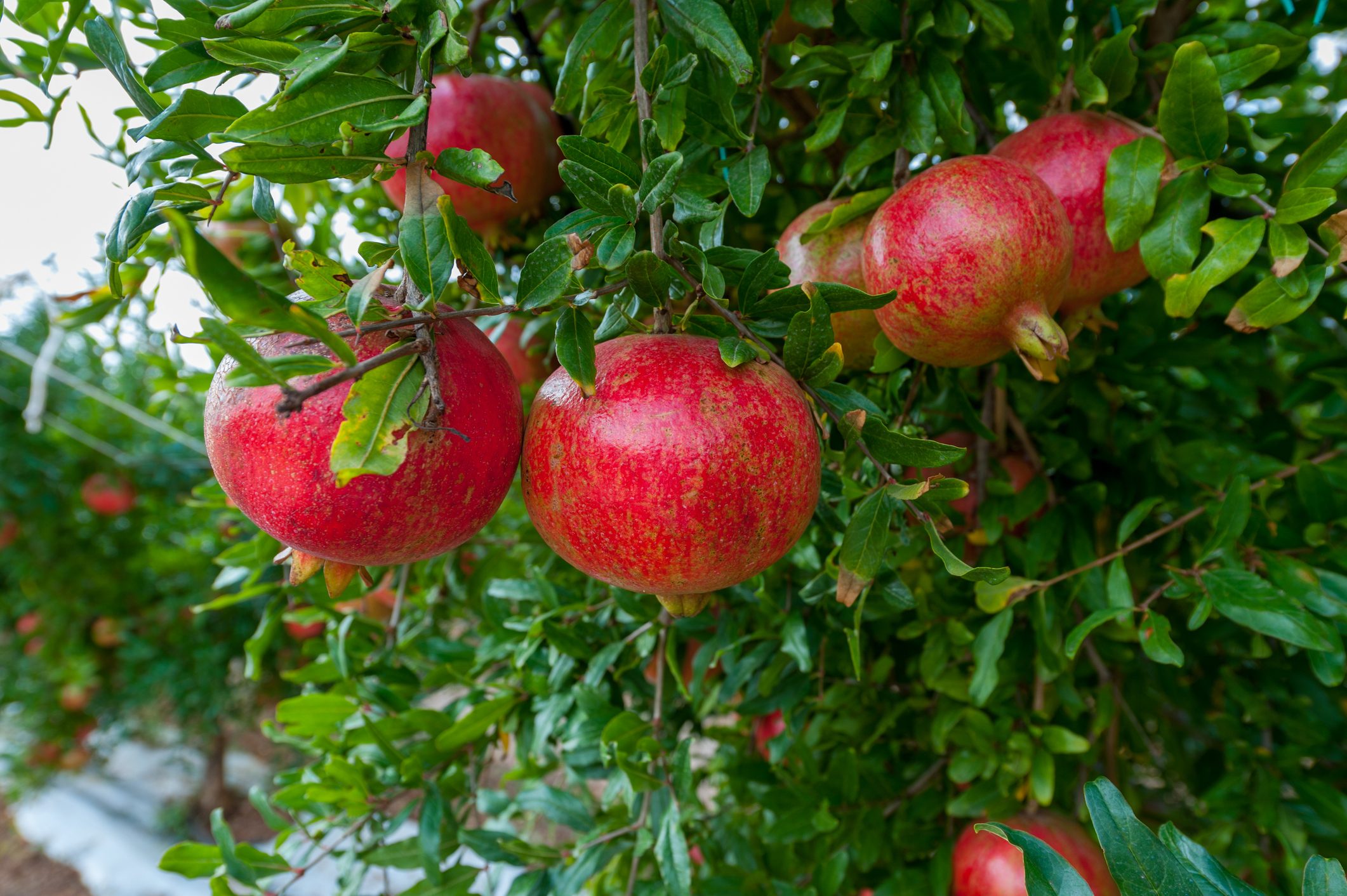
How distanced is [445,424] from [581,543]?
114mm

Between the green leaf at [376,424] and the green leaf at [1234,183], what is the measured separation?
2.02 feet

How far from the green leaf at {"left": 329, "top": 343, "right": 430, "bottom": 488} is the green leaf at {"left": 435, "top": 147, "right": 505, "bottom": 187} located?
0.11m

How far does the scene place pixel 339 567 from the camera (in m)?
0.56

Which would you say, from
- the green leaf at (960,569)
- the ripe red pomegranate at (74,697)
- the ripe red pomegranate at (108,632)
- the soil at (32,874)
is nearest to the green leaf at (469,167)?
the green leaf at (960,569)

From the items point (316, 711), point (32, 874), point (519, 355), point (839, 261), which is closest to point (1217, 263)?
point (839, 261)

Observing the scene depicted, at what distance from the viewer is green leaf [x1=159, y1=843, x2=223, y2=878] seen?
85 centimetres

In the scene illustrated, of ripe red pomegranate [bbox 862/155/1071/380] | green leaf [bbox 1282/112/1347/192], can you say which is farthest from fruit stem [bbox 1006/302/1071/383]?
green leaf [bbox 1282/112/1347/192]

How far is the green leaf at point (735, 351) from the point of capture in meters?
0.47

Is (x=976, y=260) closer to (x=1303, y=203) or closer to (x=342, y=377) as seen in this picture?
(x=1303, y=203)

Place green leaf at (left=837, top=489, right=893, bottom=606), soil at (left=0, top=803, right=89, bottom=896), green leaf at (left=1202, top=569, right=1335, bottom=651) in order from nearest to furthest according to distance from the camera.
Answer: green leaf at (left=837, top=489, right=893, bottom=606), green leaf at (left=1202, top=569, right=1335, bottom=651), soil at (left=0, top=803, right=89, bottom=896)

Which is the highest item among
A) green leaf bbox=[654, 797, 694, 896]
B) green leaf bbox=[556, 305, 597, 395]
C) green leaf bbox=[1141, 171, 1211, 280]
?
green leaf bbox=[556, 305, 597, 395]

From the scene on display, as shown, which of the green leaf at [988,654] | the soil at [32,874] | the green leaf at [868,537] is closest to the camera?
the green leaf at [868,537]

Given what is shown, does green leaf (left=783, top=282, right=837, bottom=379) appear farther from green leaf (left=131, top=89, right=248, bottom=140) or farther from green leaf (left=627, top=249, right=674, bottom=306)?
green leaf (left=131, top=89, right=248, bottom=140)

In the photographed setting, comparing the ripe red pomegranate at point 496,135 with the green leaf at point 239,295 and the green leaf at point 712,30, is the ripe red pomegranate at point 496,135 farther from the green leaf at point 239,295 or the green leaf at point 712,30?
the green leaf at point 239,295
